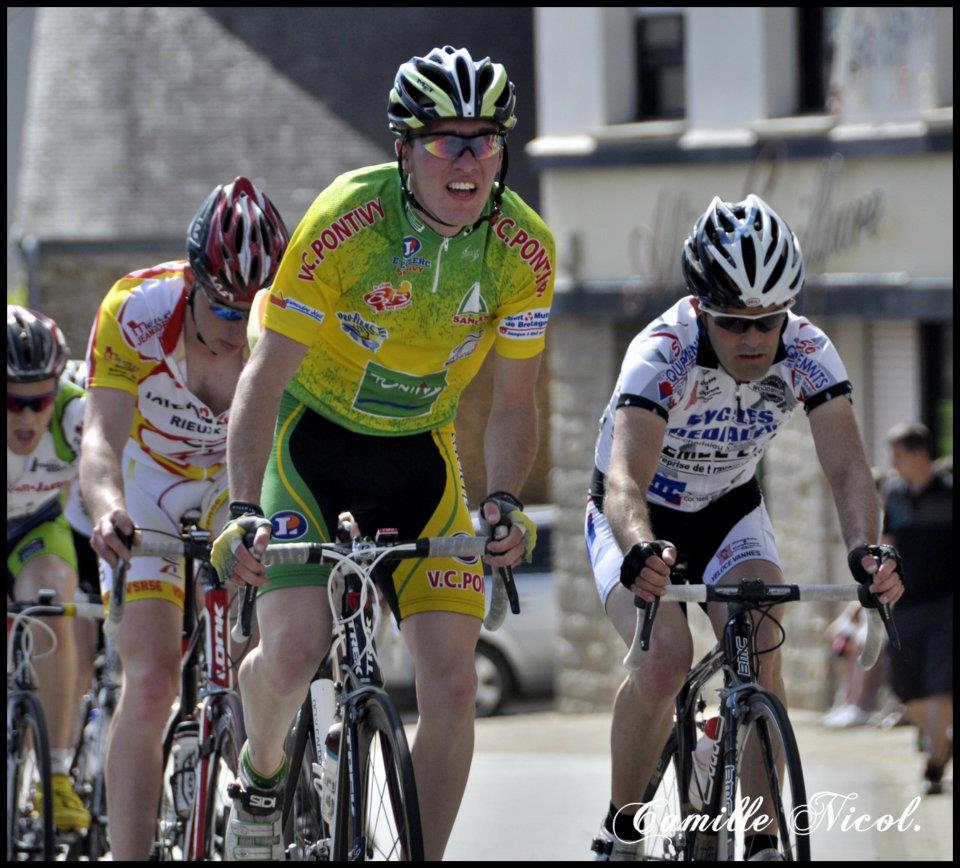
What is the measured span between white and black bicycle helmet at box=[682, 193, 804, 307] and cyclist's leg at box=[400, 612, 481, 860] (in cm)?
129

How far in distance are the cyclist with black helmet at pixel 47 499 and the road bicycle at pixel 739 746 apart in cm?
275

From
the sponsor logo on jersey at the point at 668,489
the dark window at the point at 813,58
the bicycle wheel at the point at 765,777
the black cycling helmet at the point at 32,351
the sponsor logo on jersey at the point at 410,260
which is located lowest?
the bicycle wheel at the point at 765,777

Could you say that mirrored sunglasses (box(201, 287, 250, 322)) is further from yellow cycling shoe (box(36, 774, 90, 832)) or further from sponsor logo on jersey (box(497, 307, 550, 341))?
yellow cycling shoe (box(36, 774, 90, 832))

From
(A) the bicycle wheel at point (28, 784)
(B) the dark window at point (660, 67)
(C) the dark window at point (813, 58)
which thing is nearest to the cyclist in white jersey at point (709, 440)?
(A) the bicycle wheel at point (28, 784)

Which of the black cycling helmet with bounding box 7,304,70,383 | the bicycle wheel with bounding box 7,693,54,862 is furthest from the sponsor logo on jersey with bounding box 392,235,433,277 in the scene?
the bicycle wheel with bounding box 7,693,54,862

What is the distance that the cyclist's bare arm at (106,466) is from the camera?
585 cm

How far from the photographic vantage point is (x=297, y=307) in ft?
18.0

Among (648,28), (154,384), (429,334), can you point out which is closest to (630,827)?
(429,334)

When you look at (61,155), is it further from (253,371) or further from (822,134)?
(253,371)

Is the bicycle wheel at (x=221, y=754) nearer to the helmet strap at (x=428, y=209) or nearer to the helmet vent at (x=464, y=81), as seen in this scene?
the helmet strap at (x=428, y=209)

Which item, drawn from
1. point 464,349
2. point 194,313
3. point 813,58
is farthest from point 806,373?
point 813,58

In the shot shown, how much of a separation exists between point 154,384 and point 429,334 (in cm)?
140

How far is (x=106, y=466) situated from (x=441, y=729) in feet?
4.76

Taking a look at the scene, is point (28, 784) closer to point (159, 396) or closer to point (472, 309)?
point (159, 396)
